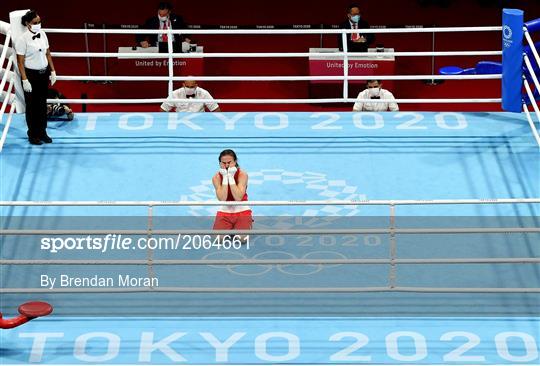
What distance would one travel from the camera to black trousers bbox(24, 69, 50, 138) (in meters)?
10.7

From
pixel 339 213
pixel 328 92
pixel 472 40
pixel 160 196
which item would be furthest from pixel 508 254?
pixel 472 40

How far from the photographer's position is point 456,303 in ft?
28.4

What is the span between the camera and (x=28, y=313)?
26.0 ft

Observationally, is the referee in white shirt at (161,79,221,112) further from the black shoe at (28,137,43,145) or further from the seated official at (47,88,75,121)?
the black shoe at (28,137,43,145)

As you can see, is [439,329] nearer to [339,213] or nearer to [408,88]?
[339,213]

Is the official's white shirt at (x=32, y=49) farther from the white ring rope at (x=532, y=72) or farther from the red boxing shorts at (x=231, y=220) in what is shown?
the white ring rope at (x=532, y=72)

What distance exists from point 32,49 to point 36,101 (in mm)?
486

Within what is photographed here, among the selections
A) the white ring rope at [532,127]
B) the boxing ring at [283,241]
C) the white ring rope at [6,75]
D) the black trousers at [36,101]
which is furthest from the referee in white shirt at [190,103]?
the white ring rope at [532,127]

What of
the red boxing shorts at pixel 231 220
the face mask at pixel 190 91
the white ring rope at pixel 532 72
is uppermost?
the white ring rope at pixel 532 72

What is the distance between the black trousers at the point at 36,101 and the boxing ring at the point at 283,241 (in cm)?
24

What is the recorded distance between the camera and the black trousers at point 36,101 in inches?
422

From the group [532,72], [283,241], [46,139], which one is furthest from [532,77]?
[46,139]

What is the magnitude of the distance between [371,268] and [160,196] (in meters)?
2.18

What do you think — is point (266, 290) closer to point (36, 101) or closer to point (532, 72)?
point (36, 101)
